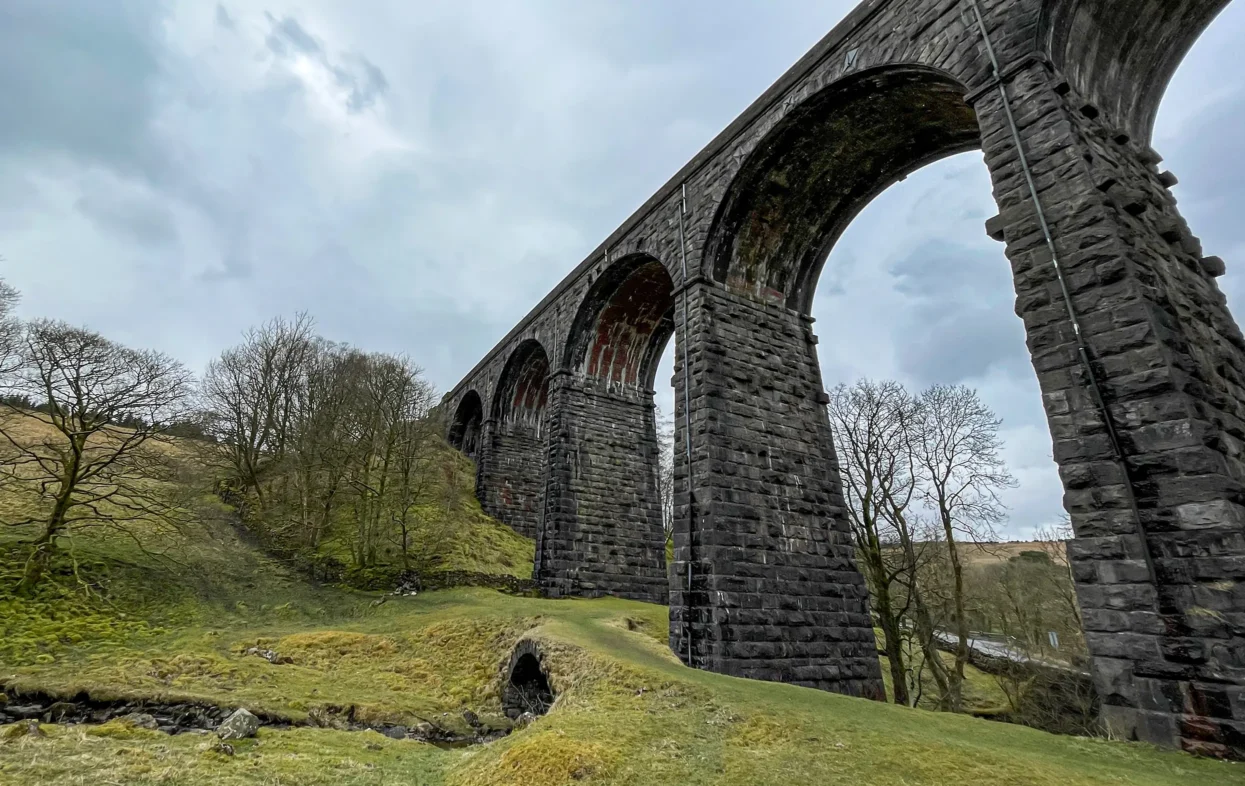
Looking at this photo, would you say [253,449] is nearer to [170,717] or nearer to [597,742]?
[170,717]

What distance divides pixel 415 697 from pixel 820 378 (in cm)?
949

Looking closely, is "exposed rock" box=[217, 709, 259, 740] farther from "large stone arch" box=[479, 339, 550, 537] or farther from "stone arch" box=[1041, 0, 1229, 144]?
"large stone arch" box=[479, 339, 550, 537]

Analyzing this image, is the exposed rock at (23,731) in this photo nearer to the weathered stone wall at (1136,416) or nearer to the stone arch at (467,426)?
the weathered stone wall at (1136,416)

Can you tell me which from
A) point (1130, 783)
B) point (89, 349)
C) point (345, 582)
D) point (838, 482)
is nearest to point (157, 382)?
point (89, 349)

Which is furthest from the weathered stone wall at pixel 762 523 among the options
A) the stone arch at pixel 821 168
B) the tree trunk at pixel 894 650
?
the tree trunk at pixel 894 650

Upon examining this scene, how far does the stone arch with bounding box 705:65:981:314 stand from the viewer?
9594mm

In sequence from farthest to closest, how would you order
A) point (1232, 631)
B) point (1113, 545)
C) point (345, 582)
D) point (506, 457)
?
point (506, 457) < point (345, 582) < point (1113, 545) < point (1232, 631)

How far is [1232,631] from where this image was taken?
13.5 feet

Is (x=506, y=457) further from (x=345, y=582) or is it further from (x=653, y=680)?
(x=653, y=680)

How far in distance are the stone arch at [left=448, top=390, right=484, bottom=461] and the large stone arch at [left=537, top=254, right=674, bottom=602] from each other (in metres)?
11.9

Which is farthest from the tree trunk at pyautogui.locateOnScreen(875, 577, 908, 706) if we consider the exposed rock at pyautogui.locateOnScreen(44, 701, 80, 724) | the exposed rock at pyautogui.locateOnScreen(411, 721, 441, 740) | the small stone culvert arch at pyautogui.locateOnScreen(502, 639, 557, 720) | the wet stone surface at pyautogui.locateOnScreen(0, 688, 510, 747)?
the exposed rock at pyautogui.locateOnScreen(44, 701, 80, 724)

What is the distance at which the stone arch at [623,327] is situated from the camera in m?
16.2

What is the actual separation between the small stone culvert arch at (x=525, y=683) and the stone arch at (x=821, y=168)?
7.86 m

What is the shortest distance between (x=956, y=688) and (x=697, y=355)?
34.8 feet
